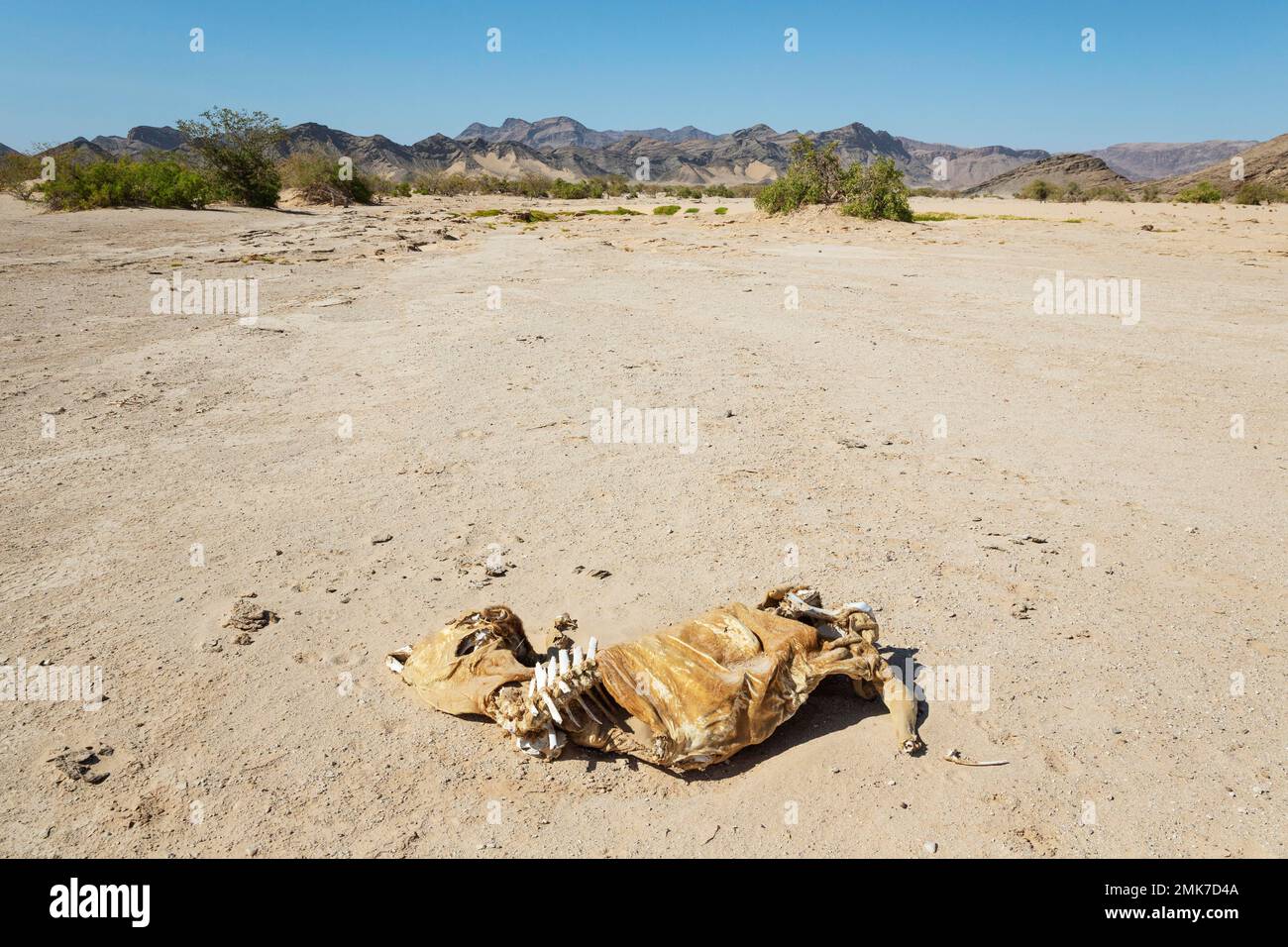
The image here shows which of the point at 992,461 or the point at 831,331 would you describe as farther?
the point at 831,331

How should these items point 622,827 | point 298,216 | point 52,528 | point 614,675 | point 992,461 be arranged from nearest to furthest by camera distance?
point 622,827, point 614,675, point 52,528, point 992,461, point 298,216

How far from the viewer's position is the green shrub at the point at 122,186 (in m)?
24.3

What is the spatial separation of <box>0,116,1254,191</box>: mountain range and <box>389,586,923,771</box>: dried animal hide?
62.6 meters

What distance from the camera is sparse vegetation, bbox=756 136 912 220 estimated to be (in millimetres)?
23547

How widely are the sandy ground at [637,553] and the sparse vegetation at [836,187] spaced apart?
1219 cm

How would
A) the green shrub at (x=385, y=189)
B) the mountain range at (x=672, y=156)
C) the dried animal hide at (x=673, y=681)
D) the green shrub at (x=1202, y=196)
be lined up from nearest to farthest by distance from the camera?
the dried animal hide at (x=673, y=681), the green shrub at (x=1202, y=196), the green shrub at (x=385, y=189), the mountain range at (x=672, y=156)

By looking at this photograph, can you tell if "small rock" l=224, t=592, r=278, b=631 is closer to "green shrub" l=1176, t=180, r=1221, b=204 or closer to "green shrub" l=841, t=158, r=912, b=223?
"green shrub" l=841, t=158, r=912, b=223

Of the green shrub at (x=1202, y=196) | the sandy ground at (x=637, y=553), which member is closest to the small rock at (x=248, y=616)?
the sandy ground at (x=637, y=553)

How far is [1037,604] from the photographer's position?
15.3 feet

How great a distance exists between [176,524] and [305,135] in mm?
92782

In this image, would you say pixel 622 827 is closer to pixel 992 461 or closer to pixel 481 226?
pixel 992 461

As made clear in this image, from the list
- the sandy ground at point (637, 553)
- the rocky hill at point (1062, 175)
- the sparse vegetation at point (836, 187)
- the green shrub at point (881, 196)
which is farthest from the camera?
the rocky hill at point (1062, 175)

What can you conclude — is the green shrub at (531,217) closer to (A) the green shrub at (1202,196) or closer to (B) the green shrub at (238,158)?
(B) the green shrub at (238,158)
